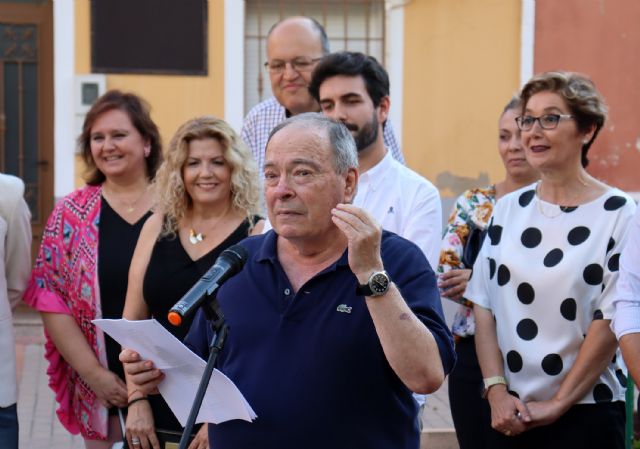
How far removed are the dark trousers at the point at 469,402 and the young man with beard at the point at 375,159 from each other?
1.81ft

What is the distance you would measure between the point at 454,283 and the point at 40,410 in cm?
437

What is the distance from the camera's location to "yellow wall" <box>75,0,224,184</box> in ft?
31.6

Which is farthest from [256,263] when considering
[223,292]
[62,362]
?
[62,362]

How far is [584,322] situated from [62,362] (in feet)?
8.07

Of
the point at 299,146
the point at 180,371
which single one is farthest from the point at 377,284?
the point at 180,371

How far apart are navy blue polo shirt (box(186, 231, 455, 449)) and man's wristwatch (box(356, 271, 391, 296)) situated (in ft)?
0.68

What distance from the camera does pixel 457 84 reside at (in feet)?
32.8

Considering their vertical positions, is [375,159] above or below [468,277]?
above

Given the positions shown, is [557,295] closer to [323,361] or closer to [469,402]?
[469,402]

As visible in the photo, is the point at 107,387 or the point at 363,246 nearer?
the point at 363,246

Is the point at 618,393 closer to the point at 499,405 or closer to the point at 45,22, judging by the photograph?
the point at 499,405

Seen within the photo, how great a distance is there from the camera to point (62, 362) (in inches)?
187

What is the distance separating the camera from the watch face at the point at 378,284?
2693 millimetres

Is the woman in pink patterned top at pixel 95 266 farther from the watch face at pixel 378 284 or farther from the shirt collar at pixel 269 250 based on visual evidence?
the watch face at pixel 378 284
